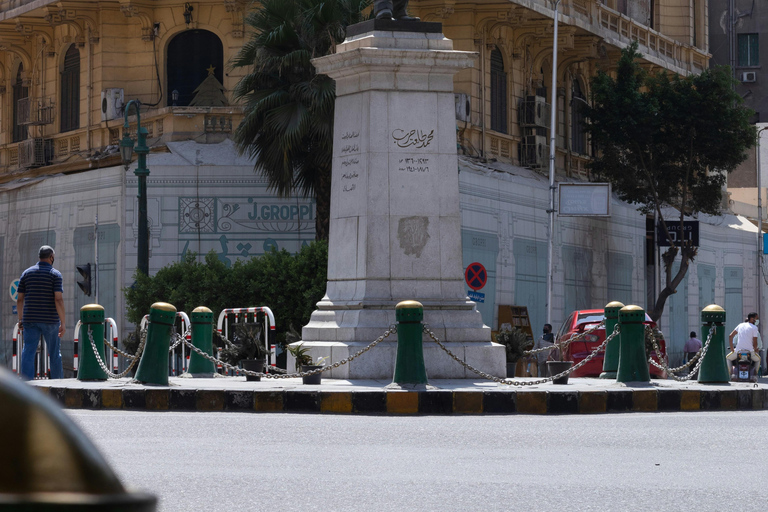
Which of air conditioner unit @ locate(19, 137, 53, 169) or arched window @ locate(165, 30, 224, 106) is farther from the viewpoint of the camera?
air conditioner unit @ locate(19, 137, 53, 169)

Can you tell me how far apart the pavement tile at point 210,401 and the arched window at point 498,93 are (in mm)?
21495

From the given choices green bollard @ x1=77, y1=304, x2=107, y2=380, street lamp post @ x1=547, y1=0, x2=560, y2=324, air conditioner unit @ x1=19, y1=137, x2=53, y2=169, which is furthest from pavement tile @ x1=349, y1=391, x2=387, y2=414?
air conditioner unit @ x1=19, y1=137, x2=53, y2=169

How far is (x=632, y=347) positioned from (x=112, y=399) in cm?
557

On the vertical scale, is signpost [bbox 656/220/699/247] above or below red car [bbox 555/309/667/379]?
above

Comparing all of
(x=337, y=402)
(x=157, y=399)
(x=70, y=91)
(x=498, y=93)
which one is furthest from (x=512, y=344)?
(x=70, y=91)

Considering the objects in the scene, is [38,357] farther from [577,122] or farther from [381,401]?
[577,122]

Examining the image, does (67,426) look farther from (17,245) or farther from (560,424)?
(17,245)

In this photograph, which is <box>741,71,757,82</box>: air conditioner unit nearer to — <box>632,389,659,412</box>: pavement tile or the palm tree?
the palm tree

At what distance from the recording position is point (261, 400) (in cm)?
1206

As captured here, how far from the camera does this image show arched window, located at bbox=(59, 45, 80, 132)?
107 feet

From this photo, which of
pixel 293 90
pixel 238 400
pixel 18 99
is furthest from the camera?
pixel 18 99

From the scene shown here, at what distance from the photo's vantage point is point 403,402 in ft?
38.9

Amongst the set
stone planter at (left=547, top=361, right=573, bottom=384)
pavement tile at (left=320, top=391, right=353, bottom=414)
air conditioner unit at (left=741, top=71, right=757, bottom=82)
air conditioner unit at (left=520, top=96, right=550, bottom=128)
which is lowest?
pavement tile at (left=320, top=391, right=353, bottom=414)

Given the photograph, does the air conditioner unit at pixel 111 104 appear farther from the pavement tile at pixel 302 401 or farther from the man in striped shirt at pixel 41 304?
the pavement tile at pixel 302 401
